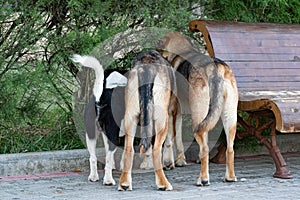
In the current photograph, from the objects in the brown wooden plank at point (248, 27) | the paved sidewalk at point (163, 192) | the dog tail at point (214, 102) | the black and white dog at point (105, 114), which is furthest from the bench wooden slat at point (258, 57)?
the black and white dog at point (105, 114)

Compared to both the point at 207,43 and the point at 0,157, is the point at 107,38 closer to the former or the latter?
the point at 207,43

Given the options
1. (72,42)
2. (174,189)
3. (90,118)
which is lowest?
(174,189)

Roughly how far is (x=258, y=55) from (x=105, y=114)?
250 centimetres

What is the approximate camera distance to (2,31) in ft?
26.9

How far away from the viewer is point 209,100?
7.34 m

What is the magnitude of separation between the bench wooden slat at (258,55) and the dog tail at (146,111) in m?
1.45

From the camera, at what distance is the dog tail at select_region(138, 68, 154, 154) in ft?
22.5

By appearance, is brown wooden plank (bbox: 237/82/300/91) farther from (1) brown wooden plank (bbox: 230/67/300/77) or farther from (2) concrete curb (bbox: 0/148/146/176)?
(2) concrete curb (bbox: 0/148/146/176)

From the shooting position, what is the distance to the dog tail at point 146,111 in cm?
686

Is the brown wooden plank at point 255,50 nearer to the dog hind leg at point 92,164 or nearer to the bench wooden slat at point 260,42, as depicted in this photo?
the bench wooden slat at point 260,42

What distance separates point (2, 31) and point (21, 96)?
0.86m

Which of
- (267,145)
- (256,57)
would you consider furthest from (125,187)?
(256,57)

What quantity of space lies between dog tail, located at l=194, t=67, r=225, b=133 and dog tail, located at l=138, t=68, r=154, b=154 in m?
0.66

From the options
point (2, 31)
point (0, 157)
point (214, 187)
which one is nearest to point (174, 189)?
point (214, 187)
